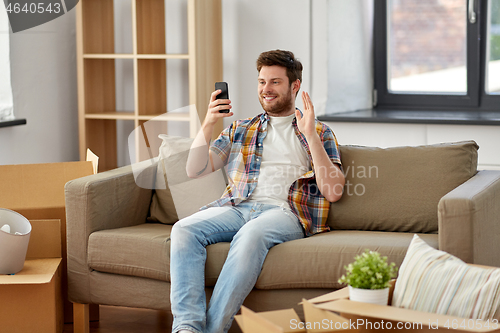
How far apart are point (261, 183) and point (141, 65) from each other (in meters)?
1.50

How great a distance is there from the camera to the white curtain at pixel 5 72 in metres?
2.97

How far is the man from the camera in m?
1.91

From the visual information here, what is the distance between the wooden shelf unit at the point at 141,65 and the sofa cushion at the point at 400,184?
1256 millimetres

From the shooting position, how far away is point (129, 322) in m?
2.38

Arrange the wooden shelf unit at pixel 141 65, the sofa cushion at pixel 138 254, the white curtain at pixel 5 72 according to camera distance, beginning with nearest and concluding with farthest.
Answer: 1. the sofa cushion at pixel 138 254
2. the white curtain at pixel 5 72
3. the wooden shelf unit at pixel 141 65

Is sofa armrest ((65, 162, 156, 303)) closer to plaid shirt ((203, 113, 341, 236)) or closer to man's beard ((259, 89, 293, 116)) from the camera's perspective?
plaid shirt ((203, 113, 341, 236))

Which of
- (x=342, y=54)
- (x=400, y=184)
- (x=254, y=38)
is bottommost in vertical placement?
(x=400, y=184)

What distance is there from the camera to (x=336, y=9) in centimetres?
334

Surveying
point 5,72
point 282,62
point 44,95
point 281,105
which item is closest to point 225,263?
point 281,105

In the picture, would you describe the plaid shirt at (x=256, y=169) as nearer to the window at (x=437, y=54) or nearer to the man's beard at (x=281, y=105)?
the man's beard at (x=281, y=105)

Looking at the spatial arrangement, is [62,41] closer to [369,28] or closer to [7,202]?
[7,202]

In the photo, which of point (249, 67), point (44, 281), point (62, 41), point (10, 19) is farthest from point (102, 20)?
point (44, 281)

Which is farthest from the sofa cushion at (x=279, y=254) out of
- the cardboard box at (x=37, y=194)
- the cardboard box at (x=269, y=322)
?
the cardboard box at (x=269, y=322)

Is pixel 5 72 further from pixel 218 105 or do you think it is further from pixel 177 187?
pixel 218 105
